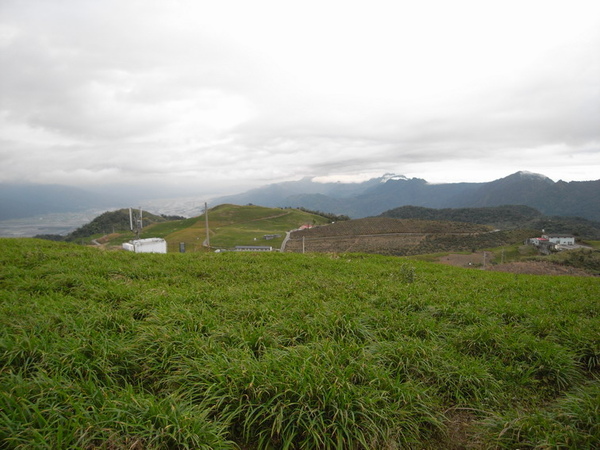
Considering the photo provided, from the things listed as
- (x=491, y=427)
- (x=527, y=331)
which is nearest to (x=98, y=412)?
(x=491, y=427)

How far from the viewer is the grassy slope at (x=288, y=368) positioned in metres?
2.51

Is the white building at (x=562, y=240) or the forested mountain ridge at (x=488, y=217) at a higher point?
the forested mountain ridge at (x=488, y=217)

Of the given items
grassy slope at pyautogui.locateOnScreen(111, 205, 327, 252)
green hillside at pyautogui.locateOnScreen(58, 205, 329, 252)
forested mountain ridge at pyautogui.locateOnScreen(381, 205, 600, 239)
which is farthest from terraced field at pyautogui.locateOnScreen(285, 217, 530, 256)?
forested mountain ridge at pyautogui.locateOnScreen(381, 205, 600, 239)

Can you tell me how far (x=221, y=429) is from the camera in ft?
8.24

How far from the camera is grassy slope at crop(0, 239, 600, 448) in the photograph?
2.51 m

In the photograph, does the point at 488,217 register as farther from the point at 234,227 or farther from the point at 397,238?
the point at 234,227

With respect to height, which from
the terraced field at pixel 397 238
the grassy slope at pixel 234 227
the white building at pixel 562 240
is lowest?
the white building at pixel 562 240

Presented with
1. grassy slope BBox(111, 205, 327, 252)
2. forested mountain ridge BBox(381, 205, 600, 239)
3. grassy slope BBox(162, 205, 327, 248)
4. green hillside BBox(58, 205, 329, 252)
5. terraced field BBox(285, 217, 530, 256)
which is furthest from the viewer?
forested mountain ridge BBox(381, 205, 600, 239)

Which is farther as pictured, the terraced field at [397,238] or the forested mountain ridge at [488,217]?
the forested mountain ridge at [488,217]

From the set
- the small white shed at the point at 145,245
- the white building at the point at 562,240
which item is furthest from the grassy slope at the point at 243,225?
the white building at the point at 562,240

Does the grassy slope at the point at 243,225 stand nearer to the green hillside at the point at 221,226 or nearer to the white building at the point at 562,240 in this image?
the green hillside at the point at 221,226

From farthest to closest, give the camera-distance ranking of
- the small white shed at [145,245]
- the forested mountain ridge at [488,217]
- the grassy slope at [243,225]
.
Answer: the forested mountain ridge at [488,217] → the grassy slope at [243,225] → the small white shed at [145,245]

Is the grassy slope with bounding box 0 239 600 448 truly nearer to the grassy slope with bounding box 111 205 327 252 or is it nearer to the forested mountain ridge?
the grassy slope with bounding box 111 205 327 252

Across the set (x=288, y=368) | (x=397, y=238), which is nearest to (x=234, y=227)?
(x=397, y=238)
